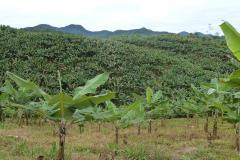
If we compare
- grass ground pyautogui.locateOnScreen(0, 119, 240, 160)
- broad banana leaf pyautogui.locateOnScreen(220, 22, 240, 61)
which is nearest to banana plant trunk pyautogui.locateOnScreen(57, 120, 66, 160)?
grass ground pyautogui.locateOnScreen(0, 119, 240, 160)

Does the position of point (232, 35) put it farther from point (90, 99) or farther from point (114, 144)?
point (114, 144)

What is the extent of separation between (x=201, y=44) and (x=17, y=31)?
62.6 ft

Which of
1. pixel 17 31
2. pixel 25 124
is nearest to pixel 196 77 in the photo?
pixel 17 31

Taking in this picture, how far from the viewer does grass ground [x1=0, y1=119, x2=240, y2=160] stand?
444 inches

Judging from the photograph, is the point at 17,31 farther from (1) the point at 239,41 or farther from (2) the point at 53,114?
(1) the point at 239,41

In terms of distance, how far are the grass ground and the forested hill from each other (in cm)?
1084

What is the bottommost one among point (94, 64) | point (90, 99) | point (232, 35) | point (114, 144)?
point (114, 144)

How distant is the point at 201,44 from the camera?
4831cm

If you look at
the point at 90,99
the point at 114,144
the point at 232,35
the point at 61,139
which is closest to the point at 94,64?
the point at 114,144

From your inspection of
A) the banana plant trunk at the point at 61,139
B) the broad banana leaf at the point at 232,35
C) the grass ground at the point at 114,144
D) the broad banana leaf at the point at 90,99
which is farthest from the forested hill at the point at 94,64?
the broad banana leaf at the point at 232,35

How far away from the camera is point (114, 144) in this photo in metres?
13.5

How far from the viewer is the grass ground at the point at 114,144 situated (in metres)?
11.3

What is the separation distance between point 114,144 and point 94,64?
2018 cm

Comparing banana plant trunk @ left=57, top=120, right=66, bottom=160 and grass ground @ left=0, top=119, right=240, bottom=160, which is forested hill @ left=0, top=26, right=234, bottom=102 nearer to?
grass ground @ left=0, top=119, right=240, bottom=160
